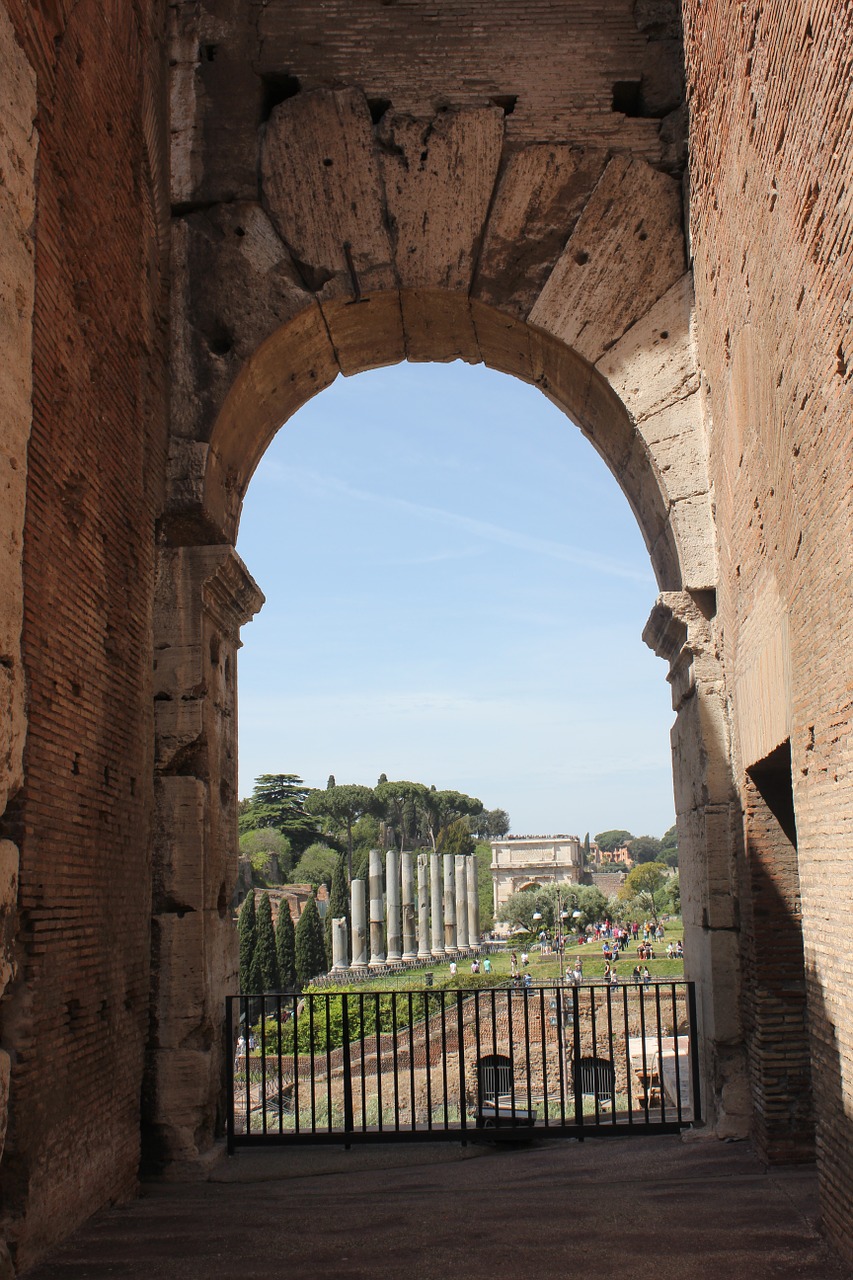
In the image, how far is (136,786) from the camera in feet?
19.1

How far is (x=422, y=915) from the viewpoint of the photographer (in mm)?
39281

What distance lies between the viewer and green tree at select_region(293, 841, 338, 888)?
171ft

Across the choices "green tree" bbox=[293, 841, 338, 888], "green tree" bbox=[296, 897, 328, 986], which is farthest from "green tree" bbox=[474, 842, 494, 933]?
"green tree" bbox=[296, 897, 328, 986]

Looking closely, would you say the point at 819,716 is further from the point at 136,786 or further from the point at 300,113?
the point at 300,113

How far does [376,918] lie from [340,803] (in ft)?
98.6

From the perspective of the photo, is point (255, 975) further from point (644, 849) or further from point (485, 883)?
point (644, 849)

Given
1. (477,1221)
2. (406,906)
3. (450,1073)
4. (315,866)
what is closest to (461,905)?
(406,906)

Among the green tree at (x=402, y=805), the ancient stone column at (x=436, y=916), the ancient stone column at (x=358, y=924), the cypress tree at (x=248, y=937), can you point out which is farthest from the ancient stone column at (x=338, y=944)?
the green tree at (x=402, y=805)

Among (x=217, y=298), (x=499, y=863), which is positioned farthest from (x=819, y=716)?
(x=499, y=863)

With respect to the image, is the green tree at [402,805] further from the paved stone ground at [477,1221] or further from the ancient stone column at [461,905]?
the paved stone ground at [477,1221]

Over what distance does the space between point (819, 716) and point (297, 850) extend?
5403 centimetres

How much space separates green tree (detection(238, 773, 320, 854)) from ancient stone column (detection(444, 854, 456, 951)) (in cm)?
1658

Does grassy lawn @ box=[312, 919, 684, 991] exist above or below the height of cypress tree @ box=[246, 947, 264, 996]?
below

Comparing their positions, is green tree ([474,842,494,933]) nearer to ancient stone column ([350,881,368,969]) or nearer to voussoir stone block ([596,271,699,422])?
ancient stone column ([350,881,368,969])
